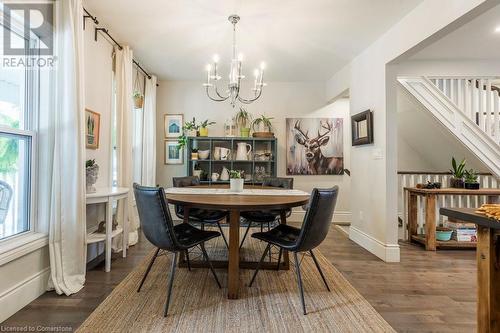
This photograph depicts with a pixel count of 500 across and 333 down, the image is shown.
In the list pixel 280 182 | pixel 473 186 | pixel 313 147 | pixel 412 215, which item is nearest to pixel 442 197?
pixel 473 186

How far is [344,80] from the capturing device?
417 cm

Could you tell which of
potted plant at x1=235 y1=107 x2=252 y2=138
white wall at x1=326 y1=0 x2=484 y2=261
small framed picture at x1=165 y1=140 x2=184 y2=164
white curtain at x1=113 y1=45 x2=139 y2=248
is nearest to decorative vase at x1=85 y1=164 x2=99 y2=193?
white curtain at x1=113 y1=45 x2=139 y2=248

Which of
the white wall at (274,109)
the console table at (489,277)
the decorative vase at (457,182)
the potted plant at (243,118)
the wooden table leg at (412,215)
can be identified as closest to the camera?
the console table at (489,277)

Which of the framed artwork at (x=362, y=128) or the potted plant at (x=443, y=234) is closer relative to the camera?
the framed artwork at (x=362, y=128)

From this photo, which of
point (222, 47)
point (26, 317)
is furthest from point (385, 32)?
point (26, 317)

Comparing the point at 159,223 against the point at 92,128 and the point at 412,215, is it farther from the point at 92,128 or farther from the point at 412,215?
the point at 412,215

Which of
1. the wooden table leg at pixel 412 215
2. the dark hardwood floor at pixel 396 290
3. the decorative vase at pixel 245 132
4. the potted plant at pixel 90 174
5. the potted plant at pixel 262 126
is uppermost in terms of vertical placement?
the potted plant at pixel 262 126

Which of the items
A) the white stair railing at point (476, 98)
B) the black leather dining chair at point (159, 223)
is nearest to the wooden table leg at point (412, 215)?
the white stair railing at point (476, 98)

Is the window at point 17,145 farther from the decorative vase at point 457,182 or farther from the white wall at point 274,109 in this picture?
the decorative vase at point 457,182

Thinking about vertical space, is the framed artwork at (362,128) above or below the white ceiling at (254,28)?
below

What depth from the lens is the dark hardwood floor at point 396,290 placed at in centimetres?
181

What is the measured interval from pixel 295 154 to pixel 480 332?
12.5 feet

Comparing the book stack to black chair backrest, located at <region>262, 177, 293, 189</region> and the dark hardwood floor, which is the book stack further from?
black chair backrest, located at <region>262, 177, 293, 189</region>

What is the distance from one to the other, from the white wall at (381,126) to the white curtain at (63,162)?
9.95ft
